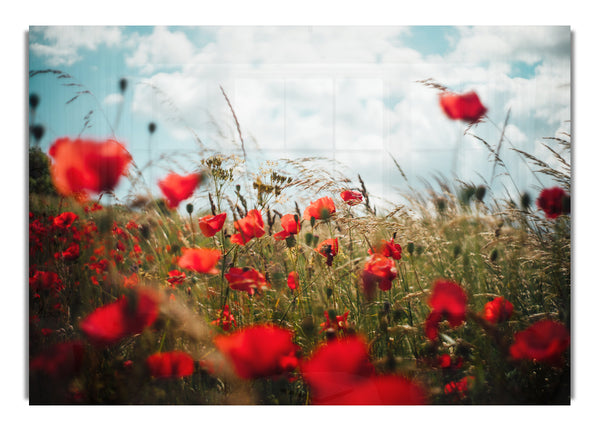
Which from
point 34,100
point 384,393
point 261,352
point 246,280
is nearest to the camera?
point 261,352

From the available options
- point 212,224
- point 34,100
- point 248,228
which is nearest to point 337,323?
point 248,228

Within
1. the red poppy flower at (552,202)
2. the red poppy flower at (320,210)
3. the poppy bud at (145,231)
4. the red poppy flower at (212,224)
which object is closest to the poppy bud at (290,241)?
the red poppy flower at (320,210)

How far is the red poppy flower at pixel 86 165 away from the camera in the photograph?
3221 millimetres

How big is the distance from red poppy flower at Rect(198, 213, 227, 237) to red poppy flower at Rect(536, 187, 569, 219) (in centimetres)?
164

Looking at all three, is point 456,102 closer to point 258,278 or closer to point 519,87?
point 519,87

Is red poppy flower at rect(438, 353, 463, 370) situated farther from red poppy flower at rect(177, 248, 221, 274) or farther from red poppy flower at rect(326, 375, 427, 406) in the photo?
red poppy flower at rect(177, 248, 221, 274)

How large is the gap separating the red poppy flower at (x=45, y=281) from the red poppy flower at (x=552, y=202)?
2522mm

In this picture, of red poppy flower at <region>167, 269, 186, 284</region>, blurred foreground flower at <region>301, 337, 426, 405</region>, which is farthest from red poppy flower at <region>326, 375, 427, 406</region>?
red poppy flower at <region>167, 269, 186, 284</region>

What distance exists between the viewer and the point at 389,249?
3209 mm

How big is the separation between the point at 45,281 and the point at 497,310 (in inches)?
91.4

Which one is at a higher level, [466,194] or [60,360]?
[466,194]

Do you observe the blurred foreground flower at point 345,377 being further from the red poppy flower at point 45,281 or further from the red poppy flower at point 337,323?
the red poppy flower at point 45,281

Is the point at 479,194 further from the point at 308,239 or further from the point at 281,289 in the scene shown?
the point at 281,289

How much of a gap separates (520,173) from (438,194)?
0.46 metres
